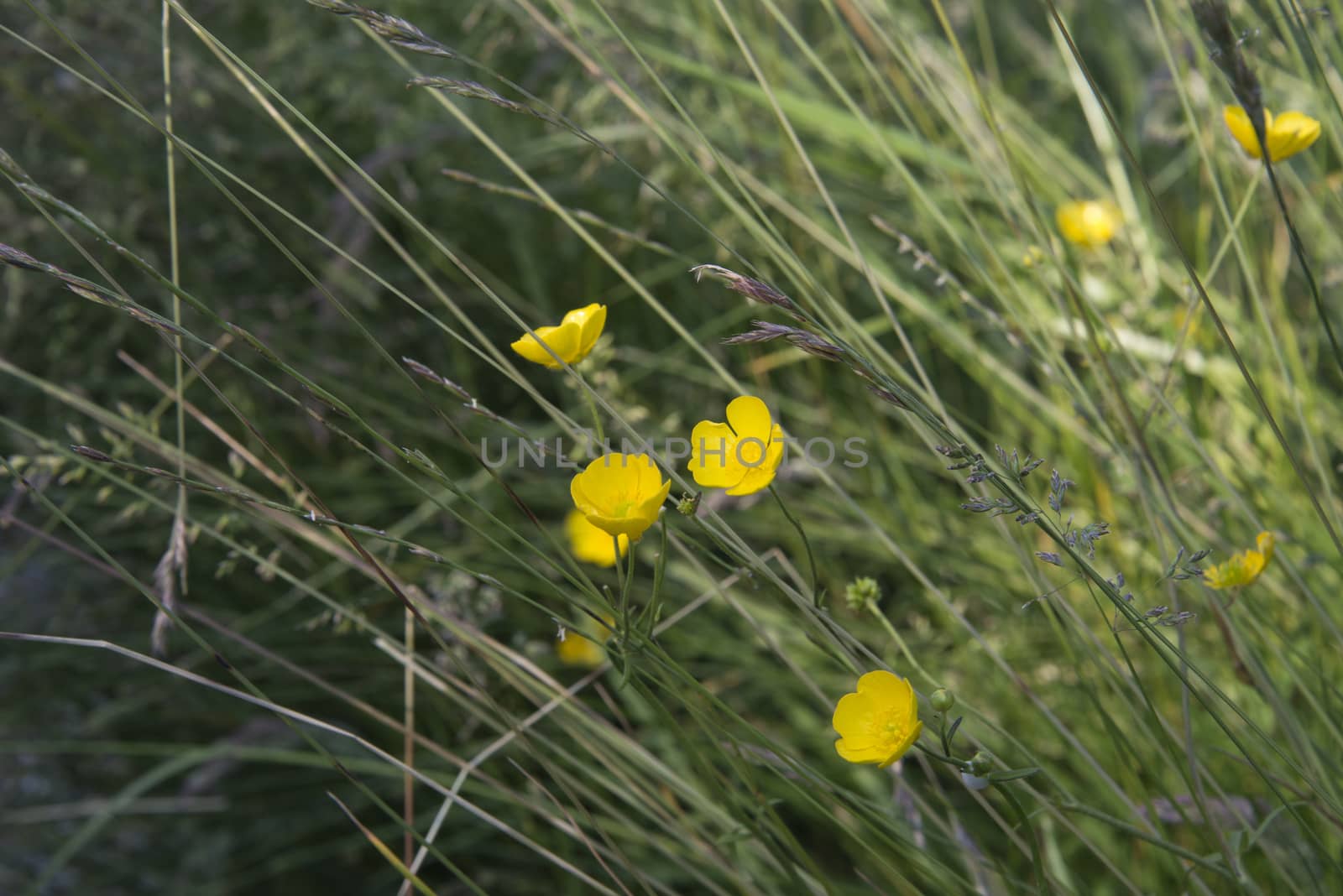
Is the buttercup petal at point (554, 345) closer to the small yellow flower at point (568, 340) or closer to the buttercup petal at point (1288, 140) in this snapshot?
the small yellow flower at point (568, 340)

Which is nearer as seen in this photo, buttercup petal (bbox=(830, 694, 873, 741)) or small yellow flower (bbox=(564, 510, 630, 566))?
buttercup petal (bbox=(830, 694, 873, 741))

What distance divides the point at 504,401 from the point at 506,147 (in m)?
0.41

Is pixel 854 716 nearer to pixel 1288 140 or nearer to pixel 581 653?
pixel 1288 140

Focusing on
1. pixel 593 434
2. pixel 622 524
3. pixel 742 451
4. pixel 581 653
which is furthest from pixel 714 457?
pixel 581 653

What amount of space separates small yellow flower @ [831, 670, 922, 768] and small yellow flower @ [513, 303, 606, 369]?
317 millimetres

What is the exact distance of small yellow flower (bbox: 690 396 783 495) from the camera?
73 cm

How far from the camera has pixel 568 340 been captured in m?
0.78

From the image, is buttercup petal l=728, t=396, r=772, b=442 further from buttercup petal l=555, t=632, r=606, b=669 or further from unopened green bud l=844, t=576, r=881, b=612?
buttercup petal l=555, t=632, r=606, b=669

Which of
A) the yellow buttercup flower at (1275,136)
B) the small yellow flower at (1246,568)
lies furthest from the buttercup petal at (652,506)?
the yellow buttercup flower at (1275,136)

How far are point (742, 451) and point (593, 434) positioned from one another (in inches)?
15.2

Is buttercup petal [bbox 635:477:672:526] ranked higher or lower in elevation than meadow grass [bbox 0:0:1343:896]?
higher

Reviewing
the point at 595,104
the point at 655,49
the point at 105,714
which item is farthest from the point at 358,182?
the point at 105,714

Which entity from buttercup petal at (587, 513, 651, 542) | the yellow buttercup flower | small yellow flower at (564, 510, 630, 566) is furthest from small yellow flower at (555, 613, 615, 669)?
the yellow buttercup flower

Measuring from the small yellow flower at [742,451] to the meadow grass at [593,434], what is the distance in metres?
0.13
